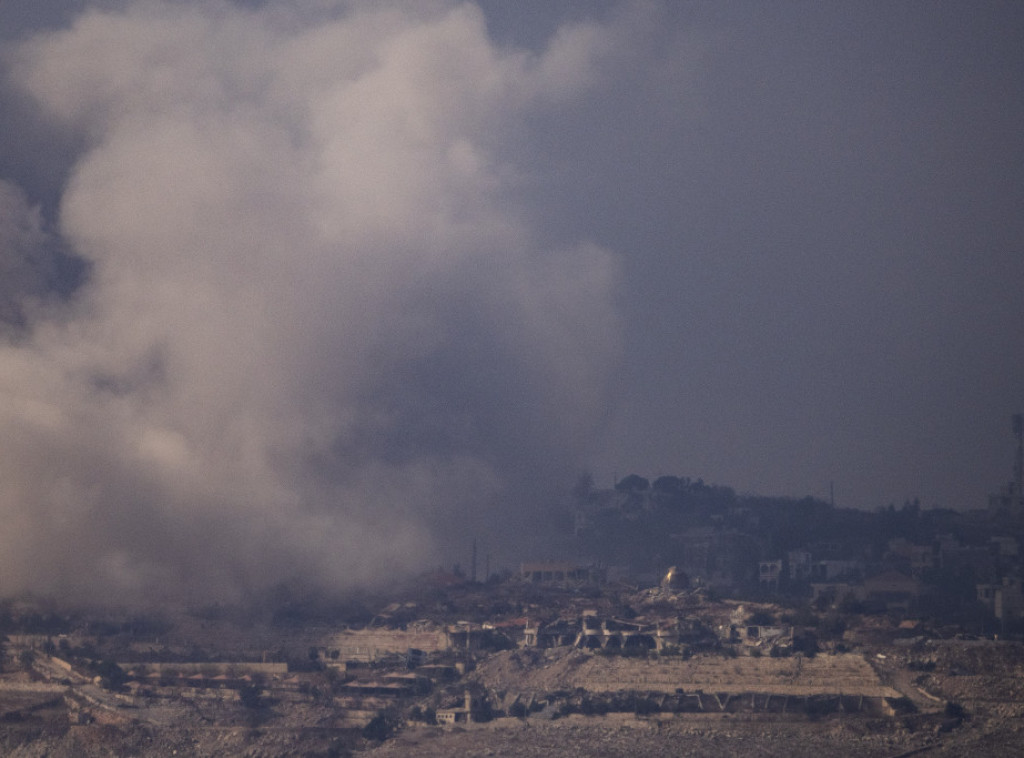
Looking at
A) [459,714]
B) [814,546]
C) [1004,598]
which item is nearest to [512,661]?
[459,714]

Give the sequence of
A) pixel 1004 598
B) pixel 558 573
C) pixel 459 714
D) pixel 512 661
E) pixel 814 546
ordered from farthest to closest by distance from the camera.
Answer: pixel 814 546, pixel 558 573, pixel 1004 598, pixel 512 661, pixel 459 714

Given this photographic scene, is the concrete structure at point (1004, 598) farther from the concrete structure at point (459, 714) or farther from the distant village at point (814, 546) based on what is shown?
the concrete structure at point (459, 714)

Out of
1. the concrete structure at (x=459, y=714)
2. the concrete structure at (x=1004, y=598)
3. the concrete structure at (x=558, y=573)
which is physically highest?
the concrete structure at (x=558, y=573)

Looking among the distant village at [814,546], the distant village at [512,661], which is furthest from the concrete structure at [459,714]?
the distant village at [814,546]

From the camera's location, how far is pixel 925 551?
77625mm

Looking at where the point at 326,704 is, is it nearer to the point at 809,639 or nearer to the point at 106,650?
the point at 106,650

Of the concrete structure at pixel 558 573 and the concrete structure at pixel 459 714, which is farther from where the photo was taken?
the concrete structure at pixel 558 573

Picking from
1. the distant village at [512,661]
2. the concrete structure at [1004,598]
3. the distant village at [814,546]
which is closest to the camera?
the distant village at [512,661]

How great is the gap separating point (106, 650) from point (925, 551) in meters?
34.7

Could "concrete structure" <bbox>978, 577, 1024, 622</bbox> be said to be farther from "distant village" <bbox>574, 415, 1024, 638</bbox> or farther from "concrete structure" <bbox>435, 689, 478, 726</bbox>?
"concrete structure" <bbox>435, 689, 478, 726</bbox>

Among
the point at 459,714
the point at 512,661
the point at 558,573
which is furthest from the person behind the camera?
the point at 558,573

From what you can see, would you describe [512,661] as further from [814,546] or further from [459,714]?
[814,546]

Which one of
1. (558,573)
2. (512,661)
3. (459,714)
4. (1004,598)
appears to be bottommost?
(459,714)

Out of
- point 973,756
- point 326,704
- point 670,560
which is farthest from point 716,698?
point 670,560
